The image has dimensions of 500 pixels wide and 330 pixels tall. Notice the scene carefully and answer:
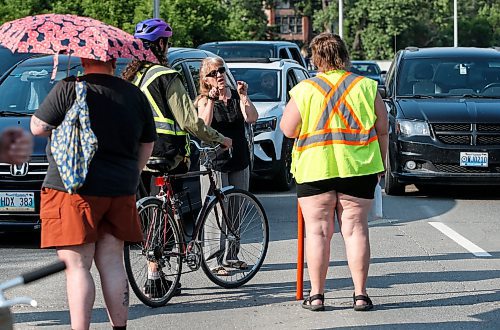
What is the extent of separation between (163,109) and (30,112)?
3.64 meters

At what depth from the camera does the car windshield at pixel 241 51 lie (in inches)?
852

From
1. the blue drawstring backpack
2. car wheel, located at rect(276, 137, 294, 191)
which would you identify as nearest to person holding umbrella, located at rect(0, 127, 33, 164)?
the blue drawstring backpack

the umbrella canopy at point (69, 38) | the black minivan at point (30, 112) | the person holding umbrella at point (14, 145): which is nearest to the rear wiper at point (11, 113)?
the black minivan at point (30, 112)

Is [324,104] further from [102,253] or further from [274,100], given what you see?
[274,100]

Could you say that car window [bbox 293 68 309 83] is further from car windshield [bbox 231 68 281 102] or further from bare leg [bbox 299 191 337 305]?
bare leg [bbox 299 191 337 305]

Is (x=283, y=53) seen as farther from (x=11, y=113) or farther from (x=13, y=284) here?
(x=13, y=284)

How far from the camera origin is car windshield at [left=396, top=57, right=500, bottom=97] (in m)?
14.9

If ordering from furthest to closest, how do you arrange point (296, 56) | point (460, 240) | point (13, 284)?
point (296, 56) → point (460, 240) → point (13, 284)

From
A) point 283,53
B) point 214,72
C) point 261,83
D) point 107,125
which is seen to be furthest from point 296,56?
point 107,125

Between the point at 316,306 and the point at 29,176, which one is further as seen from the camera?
the point at 29,176

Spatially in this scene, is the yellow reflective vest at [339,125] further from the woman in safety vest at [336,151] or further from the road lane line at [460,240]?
the road lane line at [460,240]

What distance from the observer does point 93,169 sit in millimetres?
5875

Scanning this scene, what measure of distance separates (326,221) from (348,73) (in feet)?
3.30

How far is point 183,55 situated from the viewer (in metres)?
11.6
